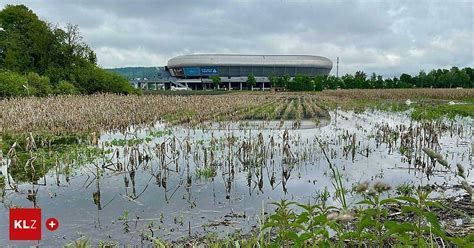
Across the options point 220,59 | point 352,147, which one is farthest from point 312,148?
point 220,59

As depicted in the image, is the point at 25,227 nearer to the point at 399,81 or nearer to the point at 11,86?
the point at 11,86

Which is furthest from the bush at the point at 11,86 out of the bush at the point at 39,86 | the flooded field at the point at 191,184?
the flooded field at the point at 191,184

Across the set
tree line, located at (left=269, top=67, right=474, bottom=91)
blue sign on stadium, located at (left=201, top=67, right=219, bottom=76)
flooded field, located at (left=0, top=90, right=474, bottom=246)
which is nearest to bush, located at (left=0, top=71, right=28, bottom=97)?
flooded field, located at (left=0, top=90, right=474, bottom=246)

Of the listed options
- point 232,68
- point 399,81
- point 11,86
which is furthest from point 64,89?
point 232,68

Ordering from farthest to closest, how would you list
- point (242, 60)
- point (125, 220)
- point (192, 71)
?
point (192, 71) < point (242, 60) < point (125, 220)

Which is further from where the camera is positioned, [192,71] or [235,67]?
[192,71]

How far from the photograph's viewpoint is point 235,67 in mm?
111562

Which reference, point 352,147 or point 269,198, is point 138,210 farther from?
point 352,147

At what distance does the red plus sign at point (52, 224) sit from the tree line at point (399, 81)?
2825 inches

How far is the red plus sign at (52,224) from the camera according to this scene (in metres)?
4.59

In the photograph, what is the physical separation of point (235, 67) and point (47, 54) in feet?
251

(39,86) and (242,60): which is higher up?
(242,60)

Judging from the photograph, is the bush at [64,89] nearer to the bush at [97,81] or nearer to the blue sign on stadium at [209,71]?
the bush at [97,81]

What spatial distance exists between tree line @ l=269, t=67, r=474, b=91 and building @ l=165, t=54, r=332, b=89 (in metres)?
24.7
